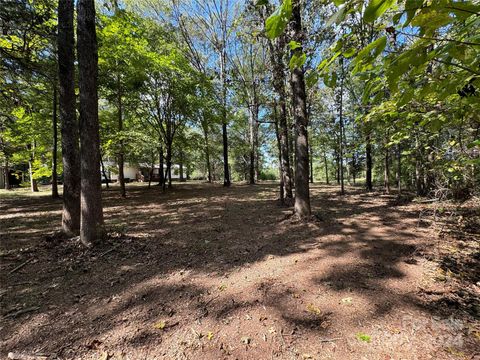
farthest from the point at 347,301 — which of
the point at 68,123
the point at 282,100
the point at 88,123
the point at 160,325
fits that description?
the point at 282,100

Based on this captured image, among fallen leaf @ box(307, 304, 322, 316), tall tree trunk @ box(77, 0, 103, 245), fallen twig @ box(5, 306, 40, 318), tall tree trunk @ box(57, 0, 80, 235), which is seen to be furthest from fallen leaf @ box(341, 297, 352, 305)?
tall tree trunk @ box(57, 0, 80, 235)

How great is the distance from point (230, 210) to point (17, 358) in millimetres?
6014

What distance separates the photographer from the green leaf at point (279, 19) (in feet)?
3.05

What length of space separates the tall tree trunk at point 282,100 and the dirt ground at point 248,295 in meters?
3.31

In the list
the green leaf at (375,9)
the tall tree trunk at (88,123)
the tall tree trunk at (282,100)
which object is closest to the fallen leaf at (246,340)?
the green leaf at (375,9)

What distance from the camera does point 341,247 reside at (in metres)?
4.12

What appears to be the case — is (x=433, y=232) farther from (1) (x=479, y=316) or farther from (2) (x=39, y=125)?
(2) (x=39, y=125)

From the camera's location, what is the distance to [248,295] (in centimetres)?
284

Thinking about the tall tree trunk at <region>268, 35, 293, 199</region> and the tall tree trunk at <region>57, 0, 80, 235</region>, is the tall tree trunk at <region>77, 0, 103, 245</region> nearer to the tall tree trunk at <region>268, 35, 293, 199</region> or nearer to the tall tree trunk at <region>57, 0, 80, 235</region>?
the tall tree trunk at <region>57, 0, 80, 235</region>

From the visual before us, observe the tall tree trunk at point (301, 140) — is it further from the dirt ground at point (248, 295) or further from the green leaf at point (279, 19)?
the green leaf at point (279, 19)

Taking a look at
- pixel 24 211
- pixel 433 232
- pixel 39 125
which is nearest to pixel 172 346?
pixel 433 232

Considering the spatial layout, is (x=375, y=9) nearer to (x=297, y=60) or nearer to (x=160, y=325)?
(x=297, y=60)

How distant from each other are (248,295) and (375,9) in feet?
9.42

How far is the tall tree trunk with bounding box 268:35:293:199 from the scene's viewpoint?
6832mm
